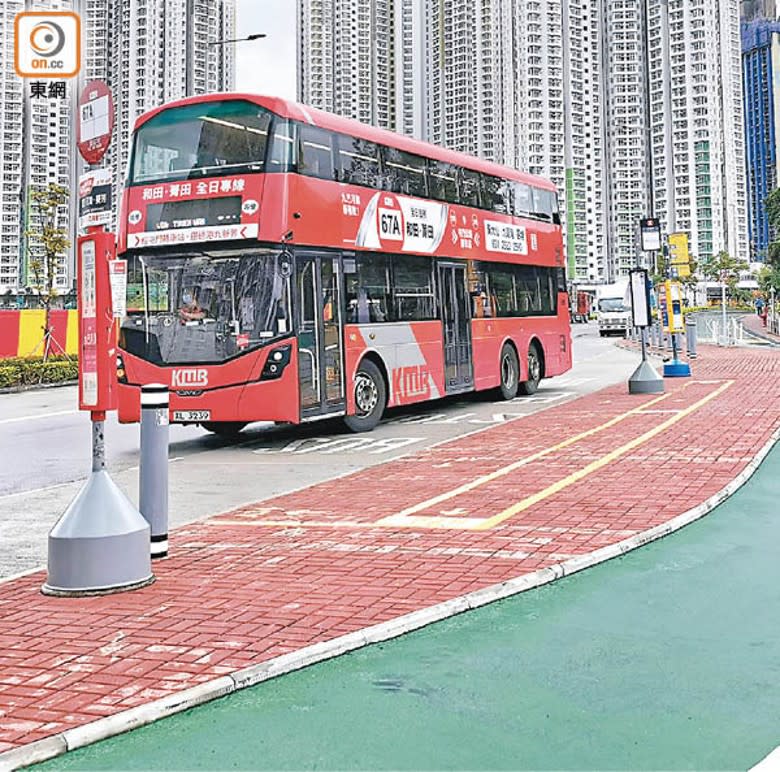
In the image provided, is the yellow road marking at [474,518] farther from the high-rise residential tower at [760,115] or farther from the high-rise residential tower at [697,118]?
the high-rise residential tower at [760,115]

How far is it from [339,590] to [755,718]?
7.89ft

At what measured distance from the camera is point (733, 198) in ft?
359

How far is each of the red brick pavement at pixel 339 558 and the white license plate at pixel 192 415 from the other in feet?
8.91

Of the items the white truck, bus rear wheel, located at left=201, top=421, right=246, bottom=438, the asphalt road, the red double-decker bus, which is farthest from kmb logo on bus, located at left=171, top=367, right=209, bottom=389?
the white truck

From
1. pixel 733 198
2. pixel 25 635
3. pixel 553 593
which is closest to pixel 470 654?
pixel 553 593

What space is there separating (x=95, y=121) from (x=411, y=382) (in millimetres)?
9689

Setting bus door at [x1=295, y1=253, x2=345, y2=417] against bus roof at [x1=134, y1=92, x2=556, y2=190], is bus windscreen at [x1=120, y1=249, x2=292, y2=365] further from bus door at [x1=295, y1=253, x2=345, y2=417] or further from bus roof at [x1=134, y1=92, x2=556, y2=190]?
bus roof at [x1=134, y1=92, x2=556, y2=190]

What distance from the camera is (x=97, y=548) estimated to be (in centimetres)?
565

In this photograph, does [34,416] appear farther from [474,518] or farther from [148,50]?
[148,50]

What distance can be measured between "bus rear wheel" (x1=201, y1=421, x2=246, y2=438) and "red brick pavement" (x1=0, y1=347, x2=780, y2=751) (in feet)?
12.3

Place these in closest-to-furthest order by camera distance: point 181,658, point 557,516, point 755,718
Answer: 1. point 755,718
2. point 181,658
3. point 557,516

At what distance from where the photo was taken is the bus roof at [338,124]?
490 inches

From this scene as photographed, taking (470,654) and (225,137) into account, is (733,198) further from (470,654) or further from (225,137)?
(470,654)

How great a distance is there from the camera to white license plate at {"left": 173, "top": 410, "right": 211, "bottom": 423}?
12.5 meters
